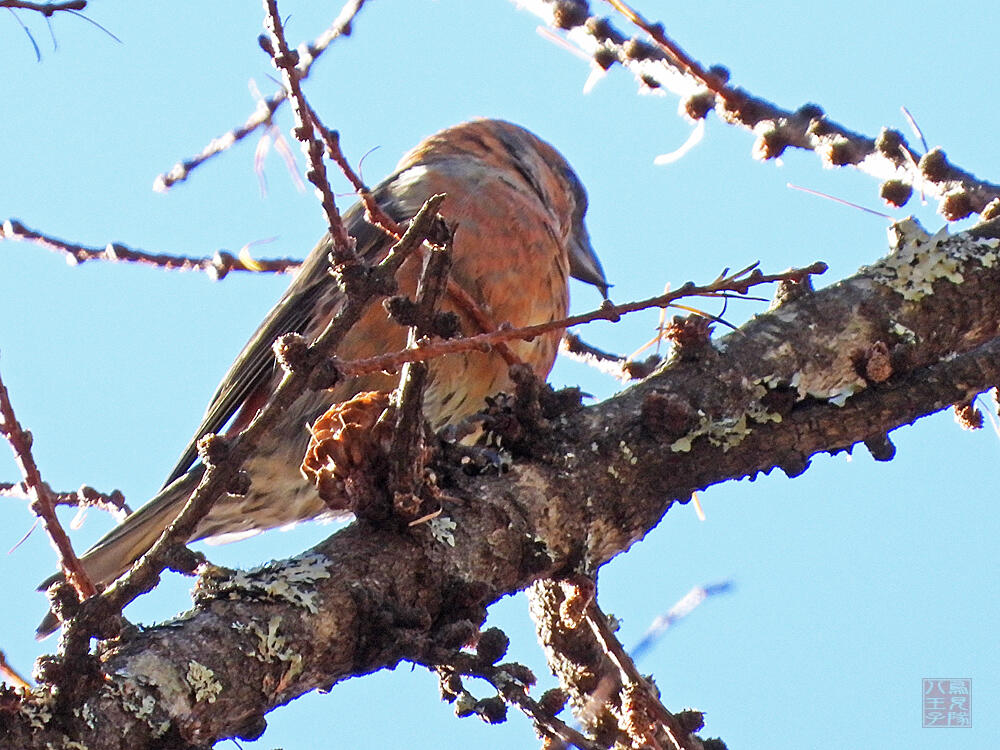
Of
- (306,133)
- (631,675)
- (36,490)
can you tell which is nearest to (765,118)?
(631,675)

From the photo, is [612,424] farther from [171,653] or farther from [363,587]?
[171,653]

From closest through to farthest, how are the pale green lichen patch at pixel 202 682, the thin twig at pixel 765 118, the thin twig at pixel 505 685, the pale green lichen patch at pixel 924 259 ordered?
1. the pale green lichen patch at pixel 202 682
2. the thin twig at pixel 505 685
3. the pale green lichen patch at pixel 924 259
4. the thin twig at pixel 765 118

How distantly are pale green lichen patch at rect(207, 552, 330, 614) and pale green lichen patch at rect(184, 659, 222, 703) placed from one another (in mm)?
136

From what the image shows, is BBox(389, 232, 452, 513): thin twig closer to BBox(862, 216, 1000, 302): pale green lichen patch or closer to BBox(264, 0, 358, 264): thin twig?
BBox(264, 0, 358, 264): thin twig

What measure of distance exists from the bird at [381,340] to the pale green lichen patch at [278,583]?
3.18 feet

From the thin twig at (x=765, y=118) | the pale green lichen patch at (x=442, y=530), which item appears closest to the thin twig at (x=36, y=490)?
the pale green lichen patch at (x=442, y=530)

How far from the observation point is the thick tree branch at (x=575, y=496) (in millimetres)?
1391

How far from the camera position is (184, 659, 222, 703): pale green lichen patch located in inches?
53.7

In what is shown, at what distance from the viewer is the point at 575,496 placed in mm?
1822

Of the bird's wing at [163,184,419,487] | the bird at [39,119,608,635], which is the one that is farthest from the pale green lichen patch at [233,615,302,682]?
Answer: the bird's wing at [163,184,419,487]

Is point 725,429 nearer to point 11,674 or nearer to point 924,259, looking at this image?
point 924,259

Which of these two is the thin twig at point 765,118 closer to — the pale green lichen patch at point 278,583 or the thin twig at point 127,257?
the thin twig at point 127,257

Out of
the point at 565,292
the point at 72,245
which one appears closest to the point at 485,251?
the point at 565,292

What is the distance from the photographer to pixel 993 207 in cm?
225
